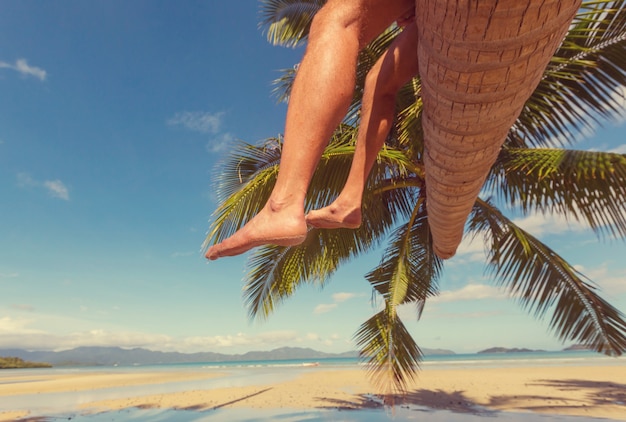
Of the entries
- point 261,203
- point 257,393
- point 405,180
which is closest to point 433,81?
point 261,203

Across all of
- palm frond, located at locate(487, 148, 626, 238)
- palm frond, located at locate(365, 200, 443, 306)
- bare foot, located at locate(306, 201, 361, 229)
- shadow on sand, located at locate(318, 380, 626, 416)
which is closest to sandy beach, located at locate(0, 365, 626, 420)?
shadow on sand, located at locate(318, 380, 626, 416)

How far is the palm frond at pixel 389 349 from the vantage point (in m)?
5.17

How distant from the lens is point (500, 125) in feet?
1.92

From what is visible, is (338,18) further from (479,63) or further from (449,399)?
(449,399)

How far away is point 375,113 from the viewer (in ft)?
3.63

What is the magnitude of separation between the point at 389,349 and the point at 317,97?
4939 mm

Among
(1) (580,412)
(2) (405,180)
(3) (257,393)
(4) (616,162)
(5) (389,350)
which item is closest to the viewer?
(4) (616,162)

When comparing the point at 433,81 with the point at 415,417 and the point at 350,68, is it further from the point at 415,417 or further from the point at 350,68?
the point at 415,417

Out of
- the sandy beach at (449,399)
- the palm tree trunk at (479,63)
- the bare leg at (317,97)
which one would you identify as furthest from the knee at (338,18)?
the sandy beach at (449,399)

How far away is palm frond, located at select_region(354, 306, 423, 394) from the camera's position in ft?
17.0

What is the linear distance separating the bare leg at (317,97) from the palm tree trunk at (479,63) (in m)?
0.26

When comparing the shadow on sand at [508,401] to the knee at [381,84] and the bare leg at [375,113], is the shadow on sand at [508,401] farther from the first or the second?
the knee at [381,84]

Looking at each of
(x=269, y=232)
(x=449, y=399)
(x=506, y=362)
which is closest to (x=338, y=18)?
(x=269, y=232)

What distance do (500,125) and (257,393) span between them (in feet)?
48.0
